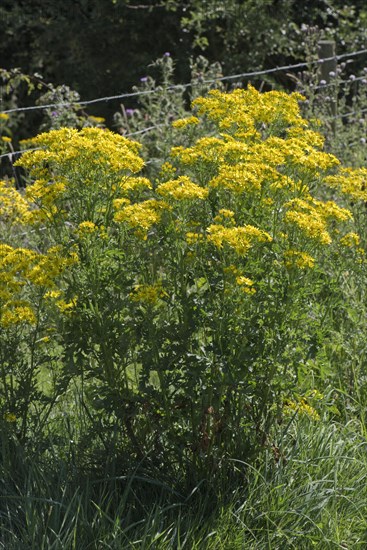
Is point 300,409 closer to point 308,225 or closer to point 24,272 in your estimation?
point 308,225

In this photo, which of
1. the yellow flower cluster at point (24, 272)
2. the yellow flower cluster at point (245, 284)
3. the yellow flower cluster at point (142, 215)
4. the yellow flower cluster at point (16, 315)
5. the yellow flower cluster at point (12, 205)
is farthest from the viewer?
the yellow flower cluster at point (12, 205)

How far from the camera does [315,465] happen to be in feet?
11.1

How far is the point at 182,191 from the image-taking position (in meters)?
3.06

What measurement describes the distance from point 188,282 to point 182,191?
14.4 inches

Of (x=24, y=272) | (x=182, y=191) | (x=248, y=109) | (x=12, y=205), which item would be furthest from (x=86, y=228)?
(x=12, y=205)

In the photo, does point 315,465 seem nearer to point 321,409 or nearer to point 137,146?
point 321,409

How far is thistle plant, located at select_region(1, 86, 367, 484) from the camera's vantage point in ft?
10.2

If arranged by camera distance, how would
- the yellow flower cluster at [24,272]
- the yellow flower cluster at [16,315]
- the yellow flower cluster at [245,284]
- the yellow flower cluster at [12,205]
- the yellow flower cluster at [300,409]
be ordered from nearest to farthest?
the yellow flower cluster at [245,284], the yellow flower cluster at [24,272], the yellow flower cluster at [16,315], the yellow flower cluster at [300,409], the yellow flower cluster at [12,205]

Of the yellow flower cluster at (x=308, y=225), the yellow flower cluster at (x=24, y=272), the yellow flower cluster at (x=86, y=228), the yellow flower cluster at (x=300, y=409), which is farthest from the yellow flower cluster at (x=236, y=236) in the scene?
the yellow flower cluster at (x=300, y=409)

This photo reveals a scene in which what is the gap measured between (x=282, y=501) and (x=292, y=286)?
0.73 m

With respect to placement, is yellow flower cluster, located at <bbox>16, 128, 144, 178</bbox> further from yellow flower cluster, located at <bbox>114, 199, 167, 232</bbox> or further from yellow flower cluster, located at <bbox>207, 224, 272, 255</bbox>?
yellow flower cluster, located at <bbox>207, 224, 272, 255</bbox>

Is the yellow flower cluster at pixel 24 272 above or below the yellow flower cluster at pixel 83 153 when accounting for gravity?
below

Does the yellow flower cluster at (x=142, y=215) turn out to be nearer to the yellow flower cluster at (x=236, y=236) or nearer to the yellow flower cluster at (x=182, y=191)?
the yellow flower cluster at (x=182, y=191)

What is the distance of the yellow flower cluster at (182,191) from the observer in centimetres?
305
